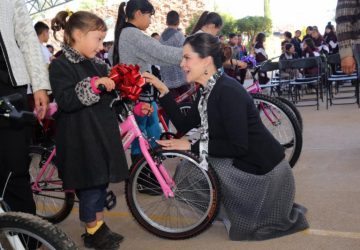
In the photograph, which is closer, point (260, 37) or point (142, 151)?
point (142, 151)

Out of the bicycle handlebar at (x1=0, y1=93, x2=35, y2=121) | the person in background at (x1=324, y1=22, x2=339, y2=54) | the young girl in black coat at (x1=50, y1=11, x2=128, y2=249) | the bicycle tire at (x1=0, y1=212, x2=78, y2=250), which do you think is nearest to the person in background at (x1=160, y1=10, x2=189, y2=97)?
the young girl in black coat at (x1=50, y1=11, x2=128, y2=249)

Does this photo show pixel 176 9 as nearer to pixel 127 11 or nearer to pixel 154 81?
pixel 127 11

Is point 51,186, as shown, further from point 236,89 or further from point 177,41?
point 177,41

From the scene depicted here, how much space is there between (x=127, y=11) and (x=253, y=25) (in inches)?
1065

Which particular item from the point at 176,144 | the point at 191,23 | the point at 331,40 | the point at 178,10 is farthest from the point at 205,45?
the point at 178,10

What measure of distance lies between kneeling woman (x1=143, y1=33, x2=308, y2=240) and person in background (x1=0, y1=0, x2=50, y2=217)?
0.87m

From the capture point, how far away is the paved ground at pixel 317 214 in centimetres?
316

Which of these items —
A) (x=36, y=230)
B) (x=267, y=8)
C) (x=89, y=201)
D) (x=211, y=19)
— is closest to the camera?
(x=36, y=230)

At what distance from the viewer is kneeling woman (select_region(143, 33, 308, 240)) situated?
3211 mm

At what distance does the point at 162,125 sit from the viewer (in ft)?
16.6

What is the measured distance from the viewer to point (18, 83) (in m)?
2.54

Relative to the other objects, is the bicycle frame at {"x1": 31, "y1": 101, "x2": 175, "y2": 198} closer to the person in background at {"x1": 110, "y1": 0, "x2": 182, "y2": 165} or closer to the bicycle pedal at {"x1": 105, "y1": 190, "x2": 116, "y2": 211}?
the bicycle pedal at {"x1": 105, "y1": 190, "x2": 116, "y2": 211}

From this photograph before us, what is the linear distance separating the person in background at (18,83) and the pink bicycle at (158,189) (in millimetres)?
798

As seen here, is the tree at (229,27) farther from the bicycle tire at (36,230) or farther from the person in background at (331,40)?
the bicycle tire at (36,230)
